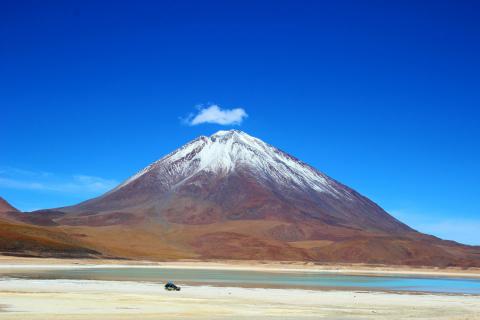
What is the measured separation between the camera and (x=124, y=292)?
37.8 m

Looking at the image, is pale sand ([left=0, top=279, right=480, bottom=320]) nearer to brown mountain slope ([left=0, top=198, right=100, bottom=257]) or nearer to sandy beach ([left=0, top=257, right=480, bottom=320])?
sandy beach ([left=0, top=257, right=480, bottom=320])

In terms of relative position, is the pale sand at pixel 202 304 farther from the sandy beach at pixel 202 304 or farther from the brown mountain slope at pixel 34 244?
the brown mountain slope at pixel 34 244

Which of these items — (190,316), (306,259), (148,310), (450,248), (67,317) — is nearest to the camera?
(67,317)

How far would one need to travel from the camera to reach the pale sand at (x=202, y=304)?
2612 centimetres

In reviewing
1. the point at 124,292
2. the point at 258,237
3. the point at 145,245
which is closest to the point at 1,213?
the point at 145,245

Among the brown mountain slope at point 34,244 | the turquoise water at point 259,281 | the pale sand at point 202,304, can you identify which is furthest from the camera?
the brown mountain slope at point 34,244

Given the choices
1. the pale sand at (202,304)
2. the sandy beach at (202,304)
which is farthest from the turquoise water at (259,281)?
the pale sand at (202,304)

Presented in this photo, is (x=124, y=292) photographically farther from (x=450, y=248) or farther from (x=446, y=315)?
(x=450, y=248)

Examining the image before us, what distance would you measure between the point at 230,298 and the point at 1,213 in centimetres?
16969

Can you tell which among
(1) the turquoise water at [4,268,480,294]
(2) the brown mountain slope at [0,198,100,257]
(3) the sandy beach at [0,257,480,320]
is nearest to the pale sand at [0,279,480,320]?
(3) the sandy beach at [0,257,480,320]

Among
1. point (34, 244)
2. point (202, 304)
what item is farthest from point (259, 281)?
point (34, 244)

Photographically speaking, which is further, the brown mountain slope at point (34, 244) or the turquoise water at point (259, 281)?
the brown mountain slope at point (34, 244)

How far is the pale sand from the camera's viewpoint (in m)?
26.1

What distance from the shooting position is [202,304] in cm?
3138
